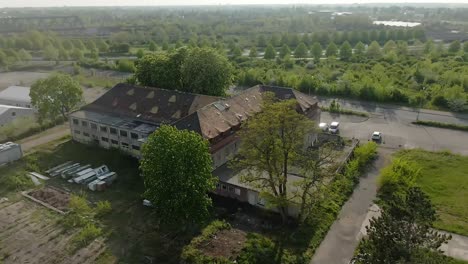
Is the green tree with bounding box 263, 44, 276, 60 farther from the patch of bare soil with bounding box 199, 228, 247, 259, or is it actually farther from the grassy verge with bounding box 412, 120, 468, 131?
the patch of bare soil with bounding box 199, 228, 247, 259

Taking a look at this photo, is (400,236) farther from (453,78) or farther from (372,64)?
(372,64)

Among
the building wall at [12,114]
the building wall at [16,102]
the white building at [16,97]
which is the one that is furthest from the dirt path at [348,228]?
the white building at [16,97]

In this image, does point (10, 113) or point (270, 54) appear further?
point (270, 54)

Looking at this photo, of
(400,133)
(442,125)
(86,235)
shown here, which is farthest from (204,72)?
(442,125)

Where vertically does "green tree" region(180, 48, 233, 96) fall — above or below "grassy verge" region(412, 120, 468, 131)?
above

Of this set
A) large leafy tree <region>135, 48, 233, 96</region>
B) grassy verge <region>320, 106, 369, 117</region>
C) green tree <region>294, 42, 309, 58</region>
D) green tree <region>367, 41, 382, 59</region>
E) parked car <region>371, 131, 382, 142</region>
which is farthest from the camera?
green tree <region>294, 42, 309, 58</region>

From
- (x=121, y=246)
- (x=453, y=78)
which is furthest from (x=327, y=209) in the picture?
(x=453, y=78)

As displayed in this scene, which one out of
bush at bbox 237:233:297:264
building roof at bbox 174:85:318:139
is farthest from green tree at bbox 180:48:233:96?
bush at bbox 237:233:297:264

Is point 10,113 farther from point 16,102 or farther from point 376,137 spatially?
point 376,137
